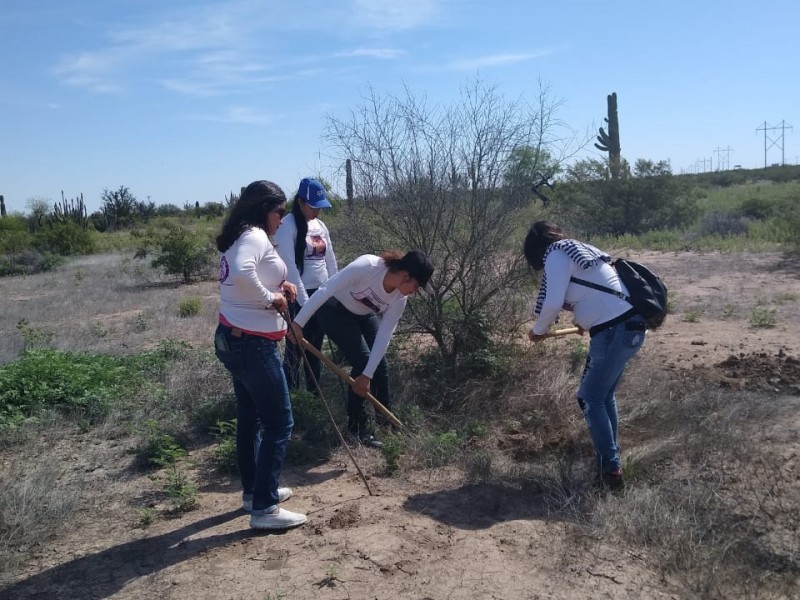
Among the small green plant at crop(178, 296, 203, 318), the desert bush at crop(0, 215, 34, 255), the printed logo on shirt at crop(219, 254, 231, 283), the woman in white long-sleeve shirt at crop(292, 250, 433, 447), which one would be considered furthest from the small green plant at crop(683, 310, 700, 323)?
the desert bush at crop(0, 215, 34, 255)

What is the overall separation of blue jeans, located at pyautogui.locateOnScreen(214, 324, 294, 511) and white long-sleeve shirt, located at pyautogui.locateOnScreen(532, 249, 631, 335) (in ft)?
4.88

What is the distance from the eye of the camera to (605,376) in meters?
4.18

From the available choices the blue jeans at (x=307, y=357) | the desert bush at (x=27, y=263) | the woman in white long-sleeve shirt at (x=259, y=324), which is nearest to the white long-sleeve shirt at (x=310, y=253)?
the blue jeans at (x=307, y=357)

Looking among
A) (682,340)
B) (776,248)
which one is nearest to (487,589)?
(682,340)

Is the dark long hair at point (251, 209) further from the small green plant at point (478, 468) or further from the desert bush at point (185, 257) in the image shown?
the desert bush at point (185, 257)

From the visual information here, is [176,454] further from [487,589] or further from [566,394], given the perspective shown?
[566,394]

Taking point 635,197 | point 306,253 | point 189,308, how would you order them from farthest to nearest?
point 635,197 < point 189,308 < point 306,253

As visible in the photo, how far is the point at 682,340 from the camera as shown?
7605 mm

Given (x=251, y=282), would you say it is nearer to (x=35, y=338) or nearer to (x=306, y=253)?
(x=306, y=253)

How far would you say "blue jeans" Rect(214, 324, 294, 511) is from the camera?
3.75 m

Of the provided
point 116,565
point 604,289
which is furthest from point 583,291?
point 116,565

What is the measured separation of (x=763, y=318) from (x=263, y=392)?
6.50 metres

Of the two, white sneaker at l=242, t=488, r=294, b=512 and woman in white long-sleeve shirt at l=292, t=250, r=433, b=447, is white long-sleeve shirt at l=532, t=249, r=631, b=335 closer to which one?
woman in white long-sleeve shirt at l=292, t=250, r=433, b=447

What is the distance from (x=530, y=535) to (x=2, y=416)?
4139mm
